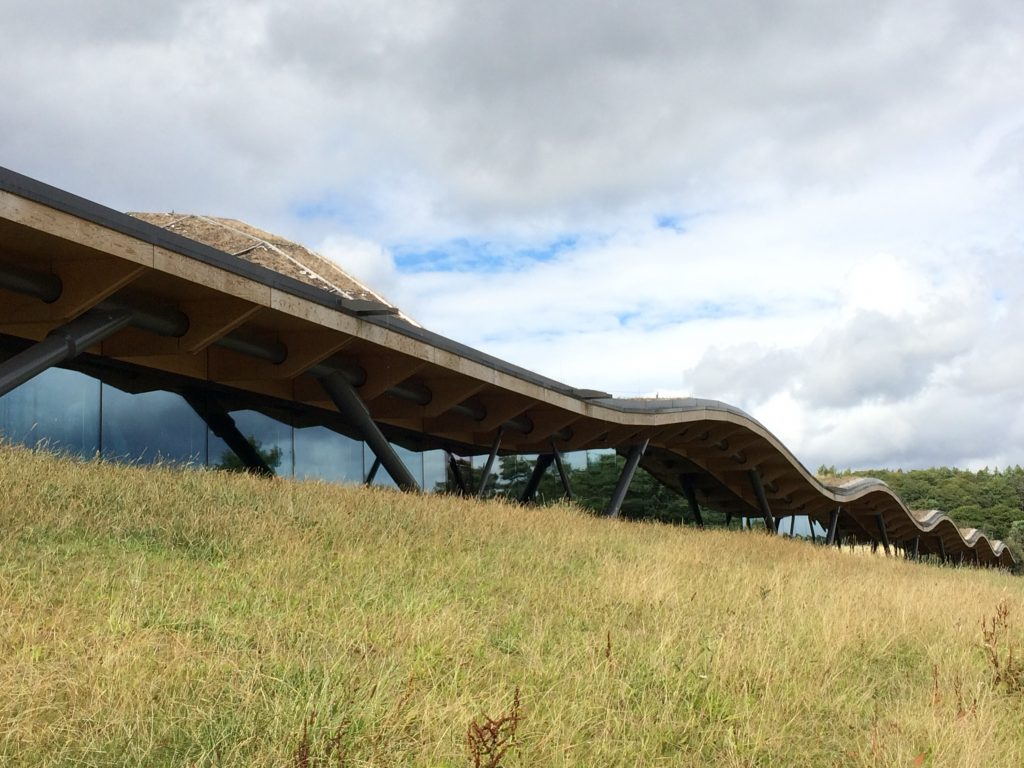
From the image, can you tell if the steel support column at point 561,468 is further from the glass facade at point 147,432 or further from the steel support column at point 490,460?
the glass facade at point 147,432

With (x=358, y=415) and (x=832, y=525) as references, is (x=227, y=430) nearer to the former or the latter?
(x=358, y=415)

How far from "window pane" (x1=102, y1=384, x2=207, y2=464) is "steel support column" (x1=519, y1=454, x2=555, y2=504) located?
12.1m

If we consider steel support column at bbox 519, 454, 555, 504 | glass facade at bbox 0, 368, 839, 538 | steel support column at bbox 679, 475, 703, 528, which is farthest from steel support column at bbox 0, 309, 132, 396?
steel support column at bbox 679, 475, 703, 528

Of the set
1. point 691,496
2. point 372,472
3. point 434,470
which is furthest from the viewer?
point 691,496

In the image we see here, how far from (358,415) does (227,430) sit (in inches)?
103

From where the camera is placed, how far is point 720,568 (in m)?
13.4

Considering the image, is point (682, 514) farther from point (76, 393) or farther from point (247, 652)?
point (247, 652)

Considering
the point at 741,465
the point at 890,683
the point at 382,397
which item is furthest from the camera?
the point at 741,465

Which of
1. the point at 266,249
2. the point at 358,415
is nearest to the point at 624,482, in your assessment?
the point at 358,415

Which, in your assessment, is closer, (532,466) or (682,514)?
(532,466)

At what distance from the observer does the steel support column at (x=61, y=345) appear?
12.0 metres

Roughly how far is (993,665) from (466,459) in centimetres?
1850

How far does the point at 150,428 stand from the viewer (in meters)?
17.2

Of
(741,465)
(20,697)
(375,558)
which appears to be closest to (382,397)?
(375,558)
